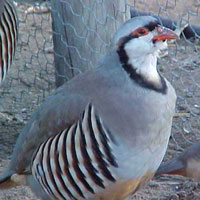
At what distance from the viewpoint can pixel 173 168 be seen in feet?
13.5

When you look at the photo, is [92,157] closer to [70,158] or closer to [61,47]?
→ [70,158]

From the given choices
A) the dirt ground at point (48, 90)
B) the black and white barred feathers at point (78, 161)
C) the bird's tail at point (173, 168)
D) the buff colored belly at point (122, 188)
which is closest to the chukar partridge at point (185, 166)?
the bird's tail at point (173, 168)

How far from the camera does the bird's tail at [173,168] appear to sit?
13.4 feet

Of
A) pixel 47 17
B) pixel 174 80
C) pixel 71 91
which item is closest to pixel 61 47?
pixel 174 80

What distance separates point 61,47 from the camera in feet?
16.0

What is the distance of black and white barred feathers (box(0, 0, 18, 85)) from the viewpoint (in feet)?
15.6

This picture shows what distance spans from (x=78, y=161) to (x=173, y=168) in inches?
31.5

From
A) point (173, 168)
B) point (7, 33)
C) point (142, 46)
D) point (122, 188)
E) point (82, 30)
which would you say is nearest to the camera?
point (142, 46)

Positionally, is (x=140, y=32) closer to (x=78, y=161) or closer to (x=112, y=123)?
(x=112, y=123)

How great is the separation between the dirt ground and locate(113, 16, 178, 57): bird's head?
115 cm

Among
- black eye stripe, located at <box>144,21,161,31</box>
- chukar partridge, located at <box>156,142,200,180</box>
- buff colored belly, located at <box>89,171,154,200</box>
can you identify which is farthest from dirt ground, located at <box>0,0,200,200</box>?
black eye stripe, located at <box>144,21,161,31</box>

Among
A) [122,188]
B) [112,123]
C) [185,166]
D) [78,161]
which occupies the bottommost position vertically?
[185,166]

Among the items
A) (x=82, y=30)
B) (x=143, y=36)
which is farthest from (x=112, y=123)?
(x=82, y=30)

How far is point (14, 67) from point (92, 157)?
258cm
